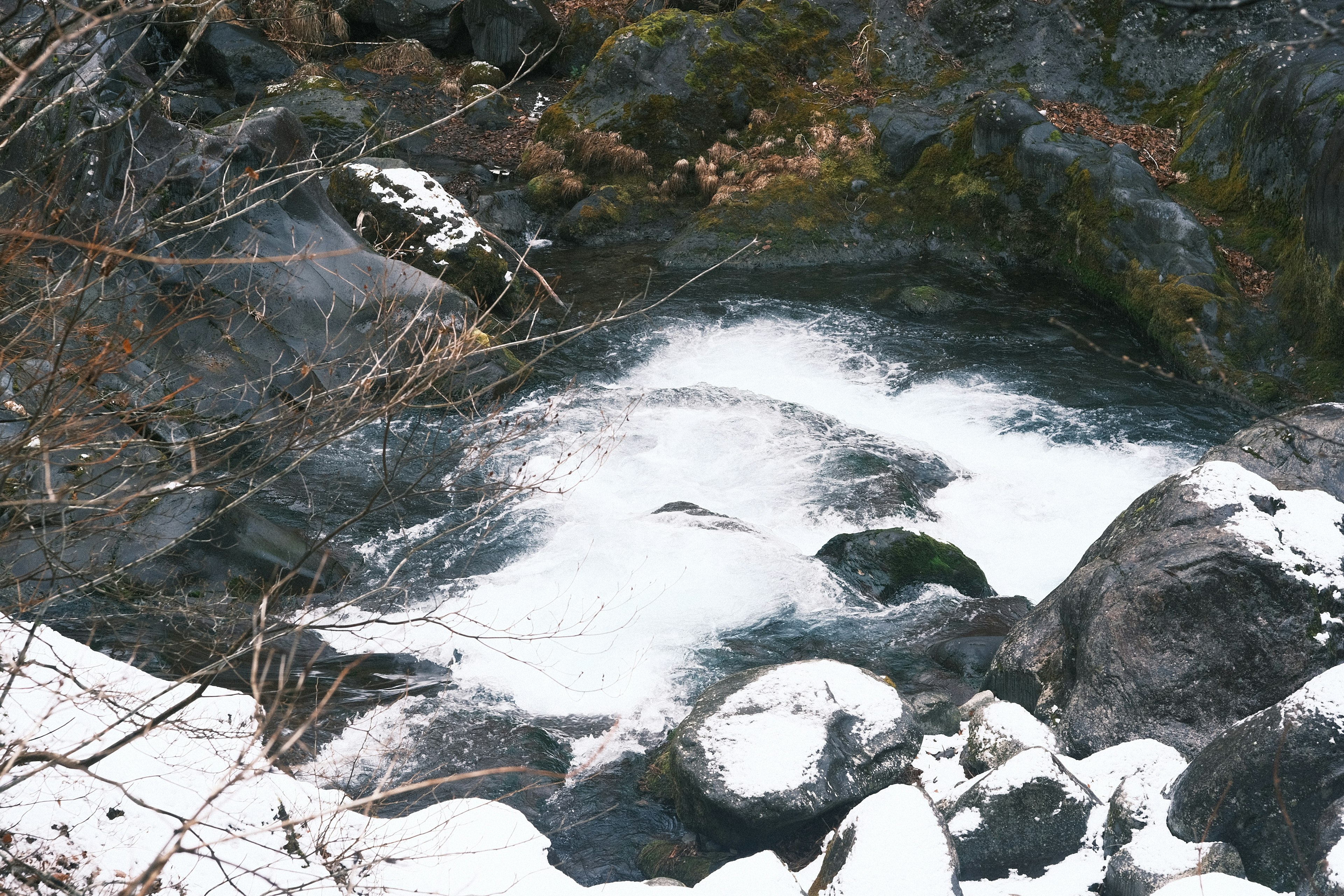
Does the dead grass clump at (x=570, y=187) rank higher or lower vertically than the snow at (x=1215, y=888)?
lower

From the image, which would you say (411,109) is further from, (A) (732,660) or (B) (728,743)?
(B) (728,743)

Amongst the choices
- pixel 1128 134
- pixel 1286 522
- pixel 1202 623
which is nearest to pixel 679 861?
pixel 1202 623

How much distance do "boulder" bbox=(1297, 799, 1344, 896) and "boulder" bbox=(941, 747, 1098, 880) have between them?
3.14ft

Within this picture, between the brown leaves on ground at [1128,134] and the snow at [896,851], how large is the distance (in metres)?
11.2

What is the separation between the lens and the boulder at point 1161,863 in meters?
4.29

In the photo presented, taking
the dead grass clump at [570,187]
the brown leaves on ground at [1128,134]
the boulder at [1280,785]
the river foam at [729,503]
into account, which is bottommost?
the river foam at [729,503]

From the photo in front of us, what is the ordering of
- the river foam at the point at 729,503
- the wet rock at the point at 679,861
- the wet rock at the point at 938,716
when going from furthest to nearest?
1. the river foam at the point at 729,503
2. the wet rock at the point at 938,716
3. the wet rock at the point at 679,861

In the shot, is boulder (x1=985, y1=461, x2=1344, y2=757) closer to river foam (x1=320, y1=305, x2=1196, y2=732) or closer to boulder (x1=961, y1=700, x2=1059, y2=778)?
boulder (x1=961, y1=700, x2=1059, y2=778)

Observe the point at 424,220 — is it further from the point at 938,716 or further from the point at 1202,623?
the point at 1202,623

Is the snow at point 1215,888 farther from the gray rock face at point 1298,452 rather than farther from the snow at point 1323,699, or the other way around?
the gray rock face at point 1298,452

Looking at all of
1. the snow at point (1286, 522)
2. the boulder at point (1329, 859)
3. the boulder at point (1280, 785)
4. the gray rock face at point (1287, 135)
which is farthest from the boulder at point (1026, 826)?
the gray rock face at point (1287, 135)

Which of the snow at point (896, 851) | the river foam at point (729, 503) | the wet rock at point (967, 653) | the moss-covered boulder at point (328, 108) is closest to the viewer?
the snow at point (896, 851)

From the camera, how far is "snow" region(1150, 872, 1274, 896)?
3.77 meters

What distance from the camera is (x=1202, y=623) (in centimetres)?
552
